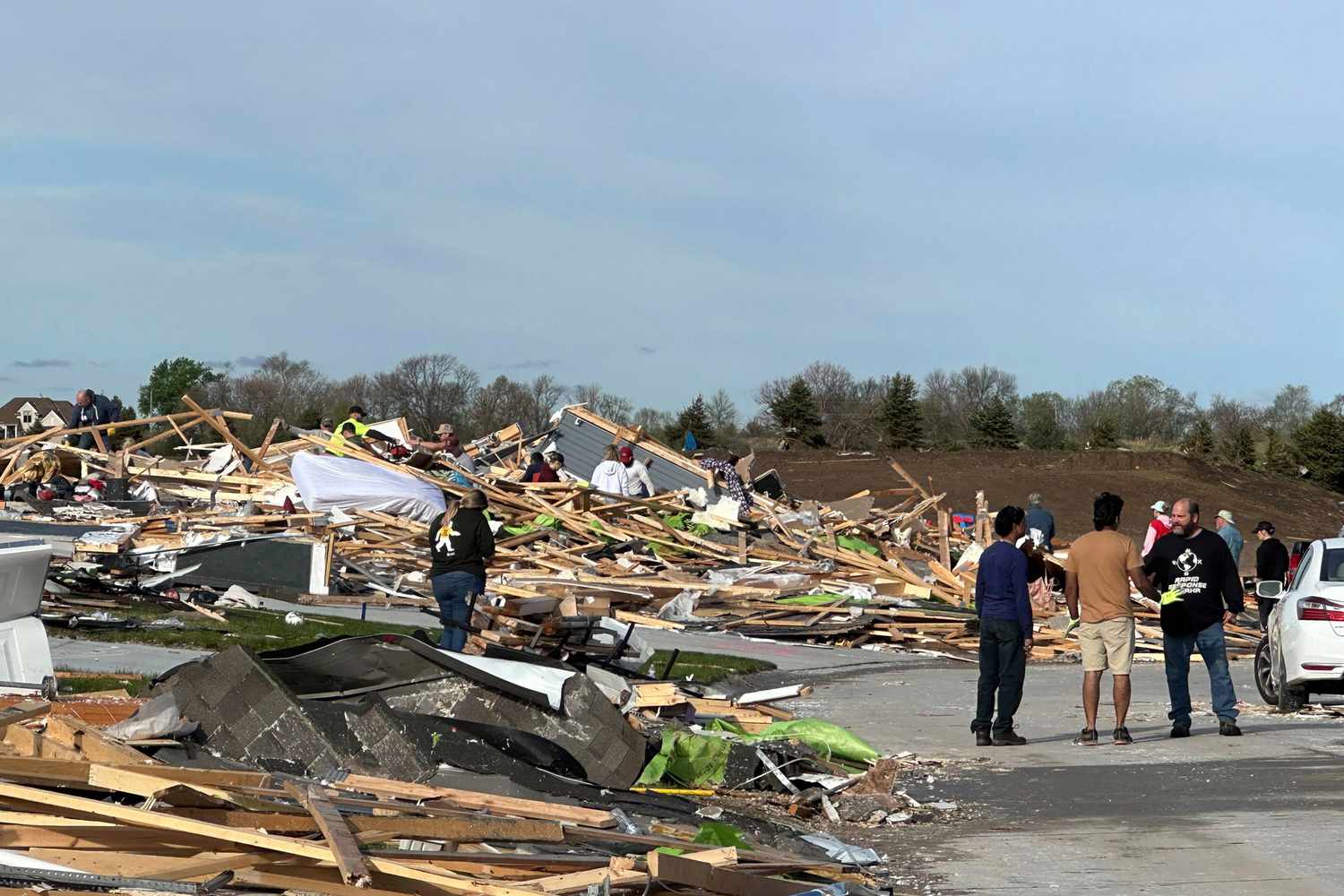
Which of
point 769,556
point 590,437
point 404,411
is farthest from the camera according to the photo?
point 404,411

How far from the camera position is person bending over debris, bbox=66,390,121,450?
29.7 meters

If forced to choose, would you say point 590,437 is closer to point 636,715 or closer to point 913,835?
point 636,715

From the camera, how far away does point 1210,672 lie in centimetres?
1266

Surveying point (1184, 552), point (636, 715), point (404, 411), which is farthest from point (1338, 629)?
point (404, 411)

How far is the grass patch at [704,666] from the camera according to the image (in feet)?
52.6

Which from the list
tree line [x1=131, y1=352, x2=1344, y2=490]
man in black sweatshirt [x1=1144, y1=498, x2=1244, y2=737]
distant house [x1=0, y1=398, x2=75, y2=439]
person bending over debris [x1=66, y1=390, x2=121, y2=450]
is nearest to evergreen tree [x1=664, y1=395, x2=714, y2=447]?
tree line [x1=131, y1=352, x2=1344, y2=490]

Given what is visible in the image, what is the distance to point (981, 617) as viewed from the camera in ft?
41.6

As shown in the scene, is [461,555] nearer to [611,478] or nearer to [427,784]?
[427,784]

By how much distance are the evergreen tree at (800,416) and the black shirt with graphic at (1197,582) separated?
2466 inches

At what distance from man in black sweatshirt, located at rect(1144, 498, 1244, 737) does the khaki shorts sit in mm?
437

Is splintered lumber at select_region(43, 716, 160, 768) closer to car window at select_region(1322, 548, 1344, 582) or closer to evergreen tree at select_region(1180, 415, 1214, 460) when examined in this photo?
car window at select_region(1322, 548, 1344, 582)

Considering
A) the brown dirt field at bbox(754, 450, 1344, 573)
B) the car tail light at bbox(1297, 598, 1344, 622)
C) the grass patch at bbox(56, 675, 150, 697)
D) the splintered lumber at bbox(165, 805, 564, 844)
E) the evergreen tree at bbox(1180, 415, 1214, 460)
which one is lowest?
the grass patch at bbox(56, 675, 150, 697)

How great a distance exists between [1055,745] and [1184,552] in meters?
1.85

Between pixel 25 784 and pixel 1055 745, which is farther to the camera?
pixel 1055 745
